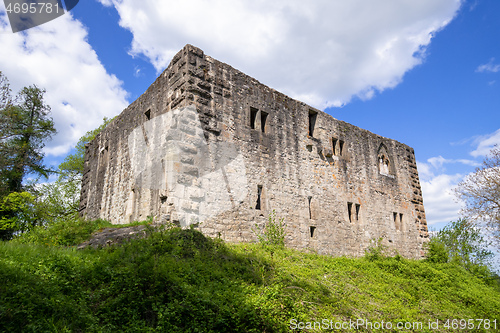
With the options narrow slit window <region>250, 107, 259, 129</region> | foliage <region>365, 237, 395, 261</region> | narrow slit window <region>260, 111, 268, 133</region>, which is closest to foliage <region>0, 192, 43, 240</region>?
narrow slit window <region>250, 107, 259, 129</region>

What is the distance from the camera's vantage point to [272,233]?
11.1 m

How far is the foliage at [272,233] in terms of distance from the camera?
35.5 feet

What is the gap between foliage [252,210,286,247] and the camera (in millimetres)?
10828

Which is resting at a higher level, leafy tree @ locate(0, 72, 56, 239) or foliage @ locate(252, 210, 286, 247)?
leafy tree @ locate(0, 72, 56, 239)

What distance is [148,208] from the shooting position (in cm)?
1065

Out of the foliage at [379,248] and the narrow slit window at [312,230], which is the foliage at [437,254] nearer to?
the foliage at [379,248]

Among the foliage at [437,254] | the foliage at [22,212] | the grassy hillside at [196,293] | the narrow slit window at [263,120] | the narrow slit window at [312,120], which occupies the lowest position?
the grassy hillside at [196,293]

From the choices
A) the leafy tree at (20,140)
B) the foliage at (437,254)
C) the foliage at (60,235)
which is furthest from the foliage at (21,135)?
the foliage at (437,254)

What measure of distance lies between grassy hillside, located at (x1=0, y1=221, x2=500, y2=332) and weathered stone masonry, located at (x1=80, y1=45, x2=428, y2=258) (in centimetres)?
177

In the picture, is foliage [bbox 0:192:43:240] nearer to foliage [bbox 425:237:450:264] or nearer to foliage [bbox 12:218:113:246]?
foliage [bbox 12:218:113:246]

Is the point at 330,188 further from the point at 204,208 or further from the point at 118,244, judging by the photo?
the point at 118,244

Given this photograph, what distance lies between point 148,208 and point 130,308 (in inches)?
218

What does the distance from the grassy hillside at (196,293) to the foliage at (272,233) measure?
1.09 meters

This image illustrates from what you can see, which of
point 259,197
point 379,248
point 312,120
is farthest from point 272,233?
point 312,120
